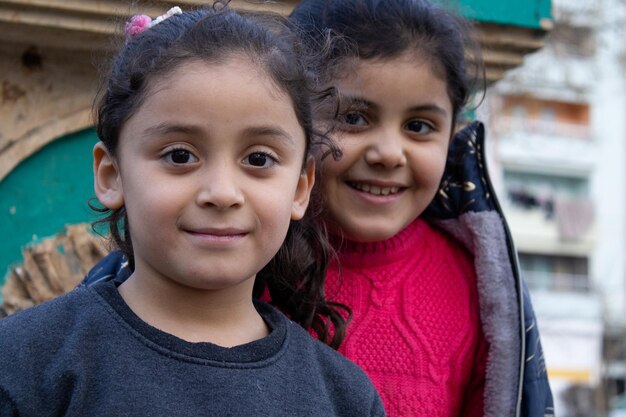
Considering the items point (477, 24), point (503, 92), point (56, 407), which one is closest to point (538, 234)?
point (503, 92)

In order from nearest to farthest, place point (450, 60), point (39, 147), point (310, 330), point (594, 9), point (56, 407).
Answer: point (56, 407) < point (310, 330) < point (450, 60) < point (39, 147) < point (594, 9)

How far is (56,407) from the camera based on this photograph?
1599 millimetres

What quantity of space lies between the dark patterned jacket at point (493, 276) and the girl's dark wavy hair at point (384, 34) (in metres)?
0.20

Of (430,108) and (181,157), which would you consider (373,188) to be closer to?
Answer: (430,108)

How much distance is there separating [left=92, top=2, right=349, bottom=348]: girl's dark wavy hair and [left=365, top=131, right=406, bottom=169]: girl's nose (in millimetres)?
141

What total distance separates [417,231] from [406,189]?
23cm

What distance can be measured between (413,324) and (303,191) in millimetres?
589

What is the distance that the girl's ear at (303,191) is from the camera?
1.91 metres

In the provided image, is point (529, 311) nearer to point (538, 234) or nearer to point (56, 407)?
point (56, 407)

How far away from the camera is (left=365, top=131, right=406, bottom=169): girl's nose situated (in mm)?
2209

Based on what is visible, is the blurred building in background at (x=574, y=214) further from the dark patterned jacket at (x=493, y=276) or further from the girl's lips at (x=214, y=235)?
the girl's lips at (x=214, y=235)

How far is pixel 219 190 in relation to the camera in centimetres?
165

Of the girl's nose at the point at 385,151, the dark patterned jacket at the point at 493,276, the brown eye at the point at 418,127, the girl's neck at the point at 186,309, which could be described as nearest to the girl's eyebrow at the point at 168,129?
the girl's neck at the point at 186,309

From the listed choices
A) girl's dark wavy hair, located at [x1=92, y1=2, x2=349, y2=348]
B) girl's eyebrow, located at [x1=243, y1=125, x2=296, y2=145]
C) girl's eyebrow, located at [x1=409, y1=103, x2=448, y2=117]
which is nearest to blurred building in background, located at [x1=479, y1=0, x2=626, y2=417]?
girl's eyebrow, located at [x1=409, y1=103, x2=448, y2=117]
